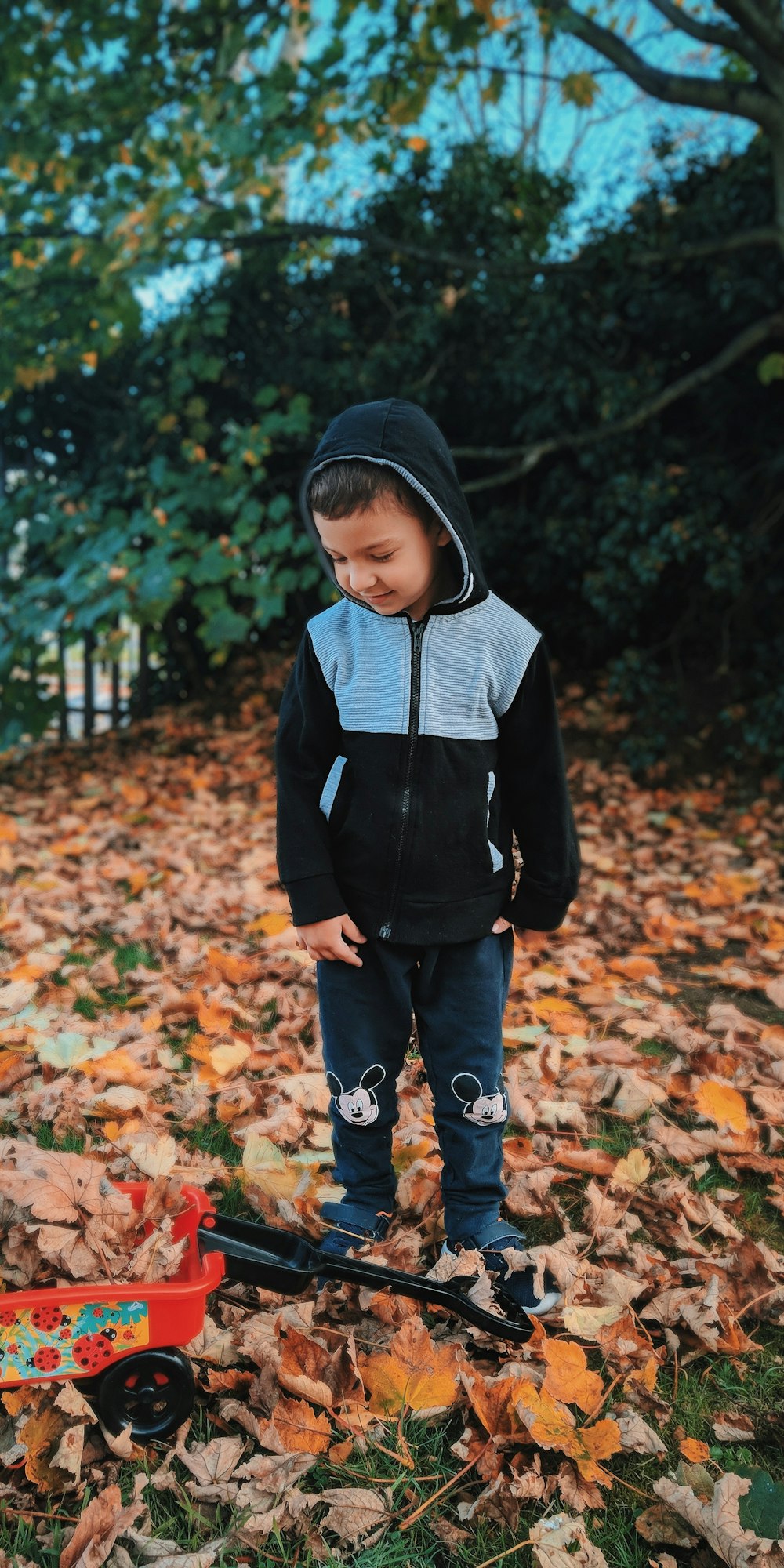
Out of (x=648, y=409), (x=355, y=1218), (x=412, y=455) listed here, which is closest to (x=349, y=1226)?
(x=355, y=1218)

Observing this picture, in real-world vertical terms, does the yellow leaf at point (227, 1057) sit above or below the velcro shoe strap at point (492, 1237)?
below

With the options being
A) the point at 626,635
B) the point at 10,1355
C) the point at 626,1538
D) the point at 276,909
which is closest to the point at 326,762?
the point at 10,1355

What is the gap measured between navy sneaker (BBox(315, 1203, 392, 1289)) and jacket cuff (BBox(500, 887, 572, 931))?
587 mm

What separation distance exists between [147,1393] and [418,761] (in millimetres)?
999

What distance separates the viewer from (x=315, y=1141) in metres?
2.19

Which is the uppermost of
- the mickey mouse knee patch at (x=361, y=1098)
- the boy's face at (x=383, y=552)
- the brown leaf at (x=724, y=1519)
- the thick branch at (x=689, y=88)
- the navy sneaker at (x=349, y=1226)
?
the thick branch at (x=689, y=88)

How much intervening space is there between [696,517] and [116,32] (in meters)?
3.46

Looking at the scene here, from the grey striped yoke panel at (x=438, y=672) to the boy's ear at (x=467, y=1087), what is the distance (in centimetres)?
58

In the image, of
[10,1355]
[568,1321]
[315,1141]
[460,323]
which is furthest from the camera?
[460,323]

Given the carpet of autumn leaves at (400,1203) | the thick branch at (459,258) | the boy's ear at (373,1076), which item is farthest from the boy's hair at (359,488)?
the thick branch at (459,258)

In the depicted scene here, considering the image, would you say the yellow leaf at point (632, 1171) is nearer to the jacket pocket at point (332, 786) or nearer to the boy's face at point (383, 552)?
the jacket pocket at point (332, 786)

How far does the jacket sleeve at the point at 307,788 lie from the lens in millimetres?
1704

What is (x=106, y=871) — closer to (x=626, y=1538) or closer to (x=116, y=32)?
(x=626, y=1538)

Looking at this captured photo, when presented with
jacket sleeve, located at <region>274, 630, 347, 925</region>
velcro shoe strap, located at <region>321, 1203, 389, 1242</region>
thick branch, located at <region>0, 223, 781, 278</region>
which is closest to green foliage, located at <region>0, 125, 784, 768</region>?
thick branch, located at <region>0, 223, 781, 278</region>
